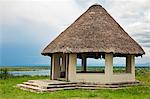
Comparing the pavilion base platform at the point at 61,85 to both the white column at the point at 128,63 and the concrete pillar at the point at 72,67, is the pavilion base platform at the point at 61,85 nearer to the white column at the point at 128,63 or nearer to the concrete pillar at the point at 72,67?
the concrete pillar at the point at 72,67

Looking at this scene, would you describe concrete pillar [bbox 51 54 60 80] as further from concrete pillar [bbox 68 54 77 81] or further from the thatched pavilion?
concrete pillar [bbox 68 54 77 81]

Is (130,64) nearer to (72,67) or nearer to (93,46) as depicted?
(93,46)

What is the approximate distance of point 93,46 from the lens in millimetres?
19781

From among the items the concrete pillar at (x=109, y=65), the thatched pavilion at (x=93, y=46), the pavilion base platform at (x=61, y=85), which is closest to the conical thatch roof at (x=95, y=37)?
the thatched pavilion at (x=93, y=46)

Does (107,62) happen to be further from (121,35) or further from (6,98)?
(6,98)

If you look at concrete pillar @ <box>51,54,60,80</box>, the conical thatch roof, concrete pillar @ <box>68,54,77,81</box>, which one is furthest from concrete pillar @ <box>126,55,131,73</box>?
concrete pillar @ <box>51,54,60,80</box>

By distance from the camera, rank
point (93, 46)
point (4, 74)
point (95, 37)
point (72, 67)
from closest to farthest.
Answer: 1. point (93, 46)
2. point (72, 67)
3. point (95, 37)
4. point (4, 74)

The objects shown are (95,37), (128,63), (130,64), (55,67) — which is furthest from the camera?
(55,67)

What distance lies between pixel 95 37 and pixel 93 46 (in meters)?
0.83

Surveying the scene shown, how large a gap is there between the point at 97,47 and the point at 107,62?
1142 mm

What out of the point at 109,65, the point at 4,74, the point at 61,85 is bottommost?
the point at 61,85

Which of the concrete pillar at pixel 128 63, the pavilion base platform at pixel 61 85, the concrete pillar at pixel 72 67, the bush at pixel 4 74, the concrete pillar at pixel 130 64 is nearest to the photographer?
the pavilion base platform at pixel 61 85

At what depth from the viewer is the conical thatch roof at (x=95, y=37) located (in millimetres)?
19750

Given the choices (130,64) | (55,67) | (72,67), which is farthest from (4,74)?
(130,64)
